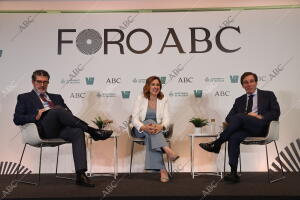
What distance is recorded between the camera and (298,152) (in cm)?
505

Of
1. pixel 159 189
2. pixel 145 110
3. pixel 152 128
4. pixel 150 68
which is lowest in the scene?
pixel 159 189

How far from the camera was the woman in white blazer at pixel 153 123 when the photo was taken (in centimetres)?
393

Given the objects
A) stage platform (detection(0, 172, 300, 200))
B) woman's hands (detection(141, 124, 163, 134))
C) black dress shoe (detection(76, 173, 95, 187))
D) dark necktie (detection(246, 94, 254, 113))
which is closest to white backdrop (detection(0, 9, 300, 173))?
dark necktie (detection(246, 94, 254, 113))

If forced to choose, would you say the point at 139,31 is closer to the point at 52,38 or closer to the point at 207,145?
the point at 52,38

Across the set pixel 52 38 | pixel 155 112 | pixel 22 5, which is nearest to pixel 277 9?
pixel 155 112

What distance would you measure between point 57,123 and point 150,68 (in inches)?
75.4

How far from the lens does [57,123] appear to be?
3807 millimetres

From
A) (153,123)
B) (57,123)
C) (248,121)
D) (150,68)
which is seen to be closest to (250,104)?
(248,121)

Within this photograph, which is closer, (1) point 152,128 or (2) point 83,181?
(2) point 83,181

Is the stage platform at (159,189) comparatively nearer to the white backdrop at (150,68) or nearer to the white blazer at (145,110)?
the white blazer at (145,110)

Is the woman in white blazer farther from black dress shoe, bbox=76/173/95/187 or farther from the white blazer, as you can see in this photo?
black dress shoe, bbox=76/173/95/187

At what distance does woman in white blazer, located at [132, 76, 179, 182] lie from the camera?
3.93 m

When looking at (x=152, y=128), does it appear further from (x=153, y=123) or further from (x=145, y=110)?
(x=145, y=110)

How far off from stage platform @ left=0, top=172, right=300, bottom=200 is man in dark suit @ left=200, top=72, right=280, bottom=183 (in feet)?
1.09
